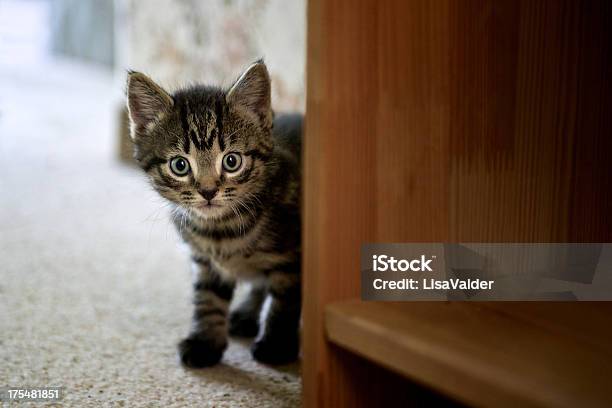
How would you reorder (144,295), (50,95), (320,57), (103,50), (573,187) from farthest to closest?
1. (50,95)
2. (103,50)
3. (144,295)
4. (573,187)
5. (320,57)

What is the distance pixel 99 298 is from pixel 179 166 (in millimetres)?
472

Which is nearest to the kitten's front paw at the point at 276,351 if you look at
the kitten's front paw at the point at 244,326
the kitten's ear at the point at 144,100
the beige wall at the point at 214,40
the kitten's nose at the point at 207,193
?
the kitten's front paw at the point at 244,326

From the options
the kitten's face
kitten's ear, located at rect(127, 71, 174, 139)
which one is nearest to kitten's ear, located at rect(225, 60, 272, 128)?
the kitten's face

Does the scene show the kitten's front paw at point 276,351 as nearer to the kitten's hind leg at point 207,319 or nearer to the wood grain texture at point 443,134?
the kitten's hind leg at point 207,319

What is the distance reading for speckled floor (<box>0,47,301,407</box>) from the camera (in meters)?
0.93

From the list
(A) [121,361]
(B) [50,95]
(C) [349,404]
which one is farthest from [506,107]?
(B) [50,95]

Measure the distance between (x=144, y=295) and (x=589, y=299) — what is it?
3.08 ft

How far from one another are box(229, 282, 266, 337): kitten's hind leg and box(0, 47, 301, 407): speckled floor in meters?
0.06

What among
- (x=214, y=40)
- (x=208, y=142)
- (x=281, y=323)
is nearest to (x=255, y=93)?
(x=208, y=142)

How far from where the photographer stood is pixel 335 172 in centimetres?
63

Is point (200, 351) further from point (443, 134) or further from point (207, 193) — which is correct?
point (443, 134)

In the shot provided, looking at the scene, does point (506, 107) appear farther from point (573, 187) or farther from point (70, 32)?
point (70, 32)

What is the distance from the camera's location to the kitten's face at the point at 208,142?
39.2 inches

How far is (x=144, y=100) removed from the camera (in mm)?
1034
